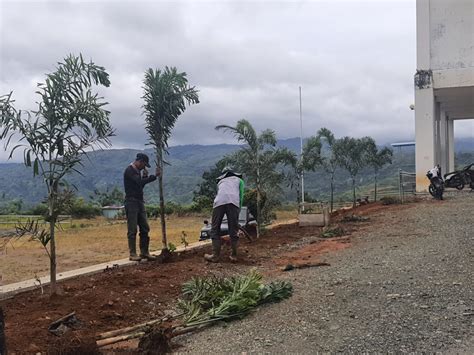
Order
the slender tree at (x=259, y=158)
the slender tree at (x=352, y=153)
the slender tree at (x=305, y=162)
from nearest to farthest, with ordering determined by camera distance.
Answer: the slender tree at (x=259, y=158)
the slender tree at (x=305, y=162)
the slender tree at (x=352, y=153)

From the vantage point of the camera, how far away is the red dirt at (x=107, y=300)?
4.96 meters

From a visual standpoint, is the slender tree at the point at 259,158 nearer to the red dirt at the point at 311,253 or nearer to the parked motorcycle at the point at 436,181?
the red dirt at the point at 311,253

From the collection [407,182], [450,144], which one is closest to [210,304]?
[407,182]

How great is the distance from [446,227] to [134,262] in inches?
272

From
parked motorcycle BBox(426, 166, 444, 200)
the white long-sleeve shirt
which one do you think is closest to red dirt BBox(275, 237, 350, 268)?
the white long-sleeve shirt

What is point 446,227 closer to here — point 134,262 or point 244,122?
point 244,122

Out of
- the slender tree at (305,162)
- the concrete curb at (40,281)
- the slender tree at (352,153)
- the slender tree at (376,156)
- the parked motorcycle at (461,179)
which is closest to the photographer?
the concrete curb at (40,281)

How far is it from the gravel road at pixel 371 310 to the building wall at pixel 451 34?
44.4 feet

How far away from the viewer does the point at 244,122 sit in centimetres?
1334

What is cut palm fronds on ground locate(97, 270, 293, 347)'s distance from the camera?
16.4ft

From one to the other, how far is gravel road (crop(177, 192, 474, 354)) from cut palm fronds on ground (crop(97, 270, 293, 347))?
0.12m

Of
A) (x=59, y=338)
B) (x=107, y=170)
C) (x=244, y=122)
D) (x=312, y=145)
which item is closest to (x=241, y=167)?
(x=244, y=122)

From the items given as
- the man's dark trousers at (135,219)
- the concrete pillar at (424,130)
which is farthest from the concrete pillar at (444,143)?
the man's dark trousers at (135,219)

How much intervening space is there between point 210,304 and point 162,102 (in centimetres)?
509
